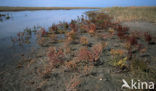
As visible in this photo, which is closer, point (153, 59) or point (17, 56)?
point (153, 59)

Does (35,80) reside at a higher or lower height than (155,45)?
lower

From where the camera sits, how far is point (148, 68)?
4297 mm

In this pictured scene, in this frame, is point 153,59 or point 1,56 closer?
point 153,59

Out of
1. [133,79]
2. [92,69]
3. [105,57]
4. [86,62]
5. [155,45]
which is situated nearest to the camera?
[133,79]

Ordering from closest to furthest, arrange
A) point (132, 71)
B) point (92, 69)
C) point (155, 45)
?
1. point (132, 71)
2. point (92, 69)
3. point (155, 45)

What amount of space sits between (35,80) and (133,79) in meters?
3.39

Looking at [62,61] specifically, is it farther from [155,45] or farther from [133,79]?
[155,45]

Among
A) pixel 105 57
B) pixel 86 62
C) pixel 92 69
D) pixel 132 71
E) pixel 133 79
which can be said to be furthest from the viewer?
pixel 105 57

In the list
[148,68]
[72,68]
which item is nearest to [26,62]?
[72,68]

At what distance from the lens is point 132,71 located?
416 centimetres

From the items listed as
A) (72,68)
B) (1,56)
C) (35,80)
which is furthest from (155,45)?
(1,56)

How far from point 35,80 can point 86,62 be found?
2217mm

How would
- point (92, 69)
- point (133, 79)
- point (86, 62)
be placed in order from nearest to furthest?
point (133, 79), point (92, 69), point (86, 62)

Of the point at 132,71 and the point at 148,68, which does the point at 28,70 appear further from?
the point at 148,68
